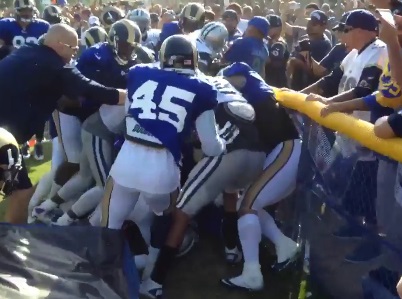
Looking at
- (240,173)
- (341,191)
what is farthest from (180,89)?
(341,191)

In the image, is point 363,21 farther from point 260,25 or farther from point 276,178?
point 260,25

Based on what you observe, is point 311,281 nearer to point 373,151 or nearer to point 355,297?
point 355,297

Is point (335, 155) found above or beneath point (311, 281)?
above

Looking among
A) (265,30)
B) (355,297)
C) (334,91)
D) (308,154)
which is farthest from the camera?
(265,30)

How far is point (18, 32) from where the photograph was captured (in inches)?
276

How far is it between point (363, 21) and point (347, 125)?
122cm

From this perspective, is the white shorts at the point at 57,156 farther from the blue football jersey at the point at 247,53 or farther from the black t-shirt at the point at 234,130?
the blue football jersey at the point at 247,53

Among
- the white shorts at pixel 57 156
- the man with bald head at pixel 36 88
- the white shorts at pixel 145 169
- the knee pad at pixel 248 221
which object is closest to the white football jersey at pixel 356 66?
the knee pad at pixel 248 221

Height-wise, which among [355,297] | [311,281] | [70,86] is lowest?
[311,281]

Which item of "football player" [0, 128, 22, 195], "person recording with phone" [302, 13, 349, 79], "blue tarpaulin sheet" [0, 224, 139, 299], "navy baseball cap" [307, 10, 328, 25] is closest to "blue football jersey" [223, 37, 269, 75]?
"person recording with phone" [302, 13, 349, 79]

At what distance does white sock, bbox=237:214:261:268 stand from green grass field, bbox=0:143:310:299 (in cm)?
25

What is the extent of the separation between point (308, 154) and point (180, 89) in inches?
40.8

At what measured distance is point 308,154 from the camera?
13.3 ft

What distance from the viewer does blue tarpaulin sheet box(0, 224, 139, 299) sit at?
2.85m
